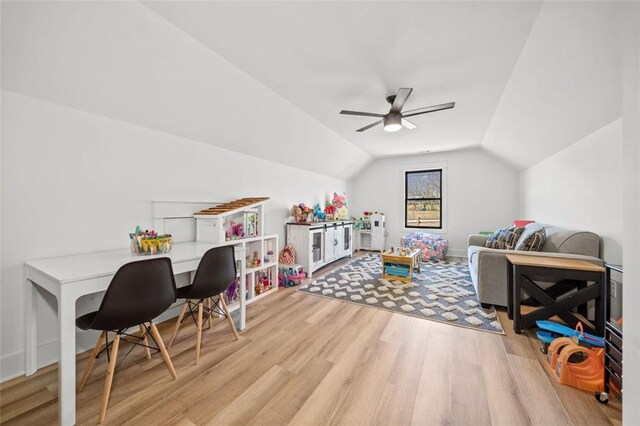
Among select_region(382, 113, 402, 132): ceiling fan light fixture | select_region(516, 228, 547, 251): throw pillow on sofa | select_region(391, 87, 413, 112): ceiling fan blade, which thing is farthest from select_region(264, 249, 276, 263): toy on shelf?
select_region(516, 228, 547, 251): throw pillow on sofa

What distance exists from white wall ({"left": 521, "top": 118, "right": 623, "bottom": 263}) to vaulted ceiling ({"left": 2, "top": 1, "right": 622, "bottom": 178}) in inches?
7.9

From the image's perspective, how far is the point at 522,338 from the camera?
6.73 ft

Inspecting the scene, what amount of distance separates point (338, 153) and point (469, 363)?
3.84 metres

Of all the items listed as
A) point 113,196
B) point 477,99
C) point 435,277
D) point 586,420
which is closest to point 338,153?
point 477,99

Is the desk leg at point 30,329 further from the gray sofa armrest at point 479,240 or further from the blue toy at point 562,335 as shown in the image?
the gray sofa armrest at point 479,240

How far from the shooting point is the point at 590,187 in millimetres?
2504

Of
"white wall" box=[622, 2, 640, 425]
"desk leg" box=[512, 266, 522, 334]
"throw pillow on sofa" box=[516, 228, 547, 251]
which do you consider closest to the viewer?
"white wall" box=[622, 2, 640, 425]

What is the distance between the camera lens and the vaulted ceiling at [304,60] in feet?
4.90

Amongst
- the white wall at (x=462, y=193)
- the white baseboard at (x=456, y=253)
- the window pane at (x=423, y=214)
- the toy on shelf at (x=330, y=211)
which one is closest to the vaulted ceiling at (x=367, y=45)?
the toy on shelf at (x=330, y=211)

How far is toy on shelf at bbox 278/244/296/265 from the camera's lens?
379 centimetres

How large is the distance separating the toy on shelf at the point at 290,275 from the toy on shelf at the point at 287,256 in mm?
157

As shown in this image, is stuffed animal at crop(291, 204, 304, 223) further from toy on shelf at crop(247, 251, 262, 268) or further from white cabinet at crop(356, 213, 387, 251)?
white cabinet at crop(356, 213, 387, 251)

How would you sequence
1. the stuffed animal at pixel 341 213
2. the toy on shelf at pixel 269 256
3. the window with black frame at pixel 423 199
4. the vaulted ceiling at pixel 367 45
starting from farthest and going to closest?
the window with black frame at pixel 423 199, the stuffed animal at pixel 341 213, the toy on shelf at pixel 269 256, the vaulted ceiling at pixel 367 45

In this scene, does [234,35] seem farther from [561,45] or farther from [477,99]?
[477,99]
